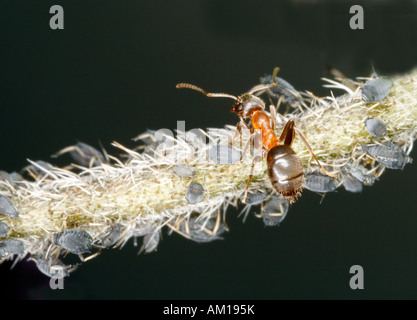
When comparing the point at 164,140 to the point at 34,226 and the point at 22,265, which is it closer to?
the point at 34,226

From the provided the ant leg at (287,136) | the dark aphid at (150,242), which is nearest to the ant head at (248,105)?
the ant leg at (287,136)

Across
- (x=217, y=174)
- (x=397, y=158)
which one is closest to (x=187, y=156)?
Result: (x=217, y=174)

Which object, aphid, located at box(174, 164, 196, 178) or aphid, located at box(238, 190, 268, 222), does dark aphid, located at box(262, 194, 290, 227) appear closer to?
aphid, located at box(238, 190, 268, 222)

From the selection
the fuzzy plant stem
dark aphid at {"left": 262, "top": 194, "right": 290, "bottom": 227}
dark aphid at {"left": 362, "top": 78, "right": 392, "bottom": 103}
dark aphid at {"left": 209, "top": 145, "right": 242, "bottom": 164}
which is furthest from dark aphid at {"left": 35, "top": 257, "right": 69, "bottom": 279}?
dark aphid at {"left": 362, "top": 78, "right": 392, "bottom": 103}

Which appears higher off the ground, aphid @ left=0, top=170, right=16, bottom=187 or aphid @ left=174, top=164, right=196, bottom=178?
aphid @ left=0, top=170, right=16, bottom=187

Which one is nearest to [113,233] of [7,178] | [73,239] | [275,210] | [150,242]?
[73,239]

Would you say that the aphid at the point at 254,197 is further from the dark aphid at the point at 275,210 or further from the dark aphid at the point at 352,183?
the dark aphid at the point at 352,183
